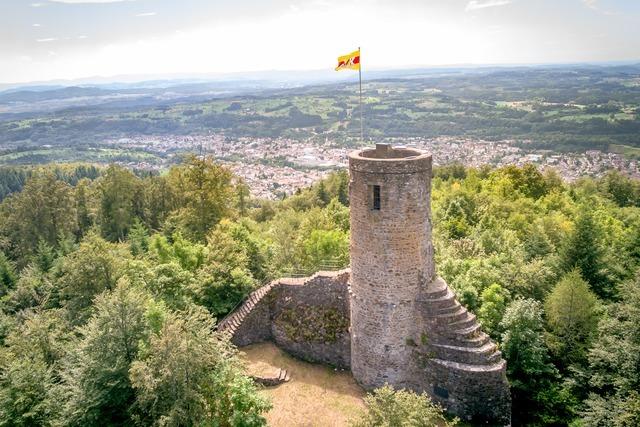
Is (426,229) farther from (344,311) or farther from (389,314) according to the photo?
(344,311)

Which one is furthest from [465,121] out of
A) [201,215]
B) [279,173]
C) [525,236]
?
[201,215]

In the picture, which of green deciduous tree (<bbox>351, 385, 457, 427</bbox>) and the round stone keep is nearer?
green deciduous tree (<bbox>351, 385, 457, 427</bbox>)

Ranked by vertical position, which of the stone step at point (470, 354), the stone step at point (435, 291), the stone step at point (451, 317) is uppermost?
the stone step at point (435, 291)

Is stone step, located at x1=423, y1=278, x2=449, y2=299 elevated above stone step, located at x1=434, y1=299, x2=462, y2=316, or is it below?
above

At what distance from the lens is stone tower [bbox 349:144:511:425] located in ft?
53.3

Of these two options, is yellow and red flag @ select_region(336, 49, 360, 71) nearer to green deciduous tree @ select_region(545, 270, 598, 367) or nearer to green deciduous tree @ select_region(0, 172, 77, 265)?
green deciduous tree @ select_region(545, 270, 598, 367)

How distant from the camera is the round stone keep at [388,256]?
53.0 ft

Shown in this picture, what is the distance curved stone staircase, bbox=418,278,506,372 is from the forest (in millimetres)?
3003

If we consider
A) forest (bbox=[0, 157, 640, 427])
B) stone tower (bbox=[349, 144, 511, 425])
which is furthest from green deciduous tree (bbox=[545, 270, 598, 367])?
stone tower (bbox=[349, 144, 511, 425])

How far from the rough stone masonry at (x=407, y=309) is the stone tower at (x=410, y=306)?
4cm

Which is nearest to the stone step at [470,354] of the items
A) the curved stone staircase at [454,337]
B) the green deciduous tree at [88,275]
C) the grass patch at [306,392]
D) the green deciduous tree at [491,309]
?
the curved stone staircase at [454,337]

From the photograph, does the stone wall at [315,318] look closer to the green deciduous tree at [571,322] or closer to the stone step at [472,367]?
the stone step at [472,367]

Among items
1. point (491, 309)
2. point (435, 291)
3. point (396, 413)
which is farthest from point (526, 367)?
point (396, 413)

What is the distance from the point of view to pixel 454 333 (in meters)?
16.7
